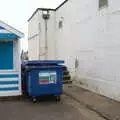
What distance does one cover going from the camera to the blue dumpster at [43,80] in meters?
9.93

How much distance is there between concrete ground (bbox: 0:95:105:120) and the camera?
7.96m

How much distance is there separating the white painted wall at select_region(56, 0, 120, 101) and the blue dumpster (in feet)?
5.53

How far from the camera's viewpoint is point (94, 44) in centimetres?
1154

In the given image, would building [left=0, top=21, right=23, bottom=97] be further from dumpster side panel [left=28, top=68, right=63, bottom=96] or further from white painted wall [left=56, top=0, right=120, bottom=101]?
white painted wall [left=56, top=0, right=120, bottom=101]

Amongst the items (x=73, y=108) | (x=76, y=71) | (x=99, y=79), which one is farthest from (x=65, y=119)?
(x=76, y=71)

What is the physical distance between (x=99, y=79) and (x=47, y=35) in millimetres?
7922

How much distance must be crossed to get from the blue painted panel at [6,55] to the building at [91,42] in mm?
3184

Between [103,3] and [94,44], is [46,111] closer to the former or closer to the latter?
[94,44]

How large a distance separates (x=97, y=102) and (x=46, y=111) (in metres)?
1.79

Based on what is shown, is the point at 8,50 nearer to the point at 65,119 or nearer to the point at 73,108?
the point at 73,108

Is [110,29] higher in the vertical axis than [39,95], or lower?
higher

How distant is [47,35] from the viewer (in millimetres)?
18375

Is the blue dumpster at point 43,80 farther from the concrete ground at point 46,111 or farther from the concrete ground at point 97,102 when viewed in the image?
the concrete ground at point 97,102

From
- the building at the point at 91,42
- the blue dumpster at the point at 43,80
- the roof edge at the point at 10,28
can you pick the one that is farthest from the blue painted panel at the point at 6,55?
the building at the point at 91,42
